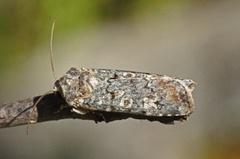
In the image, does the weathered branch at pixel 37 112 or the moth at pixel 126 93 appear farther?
the moth at pixel 126 93

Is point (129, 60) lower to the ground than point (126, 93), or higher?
lower

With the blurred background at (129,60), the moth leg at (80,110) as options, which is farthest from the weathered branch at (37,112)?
the blurred background at (129,60)

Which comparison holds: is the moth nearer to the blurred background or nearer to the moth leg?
the moth leg

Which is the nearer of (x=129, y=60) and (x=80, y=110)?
(x=80, y=110)

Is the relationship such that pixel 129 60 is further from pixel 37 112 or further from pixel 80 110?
pixel 37 112

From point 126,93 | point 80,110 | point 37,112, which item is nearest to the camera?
point 37,112

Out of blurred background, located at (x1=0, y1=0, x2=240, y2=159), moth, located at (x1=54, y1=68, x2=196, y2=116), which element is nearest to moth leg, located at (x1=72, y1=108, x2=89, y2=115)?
moth, located at (x1=54, y1=68, x2=196, y2=116)

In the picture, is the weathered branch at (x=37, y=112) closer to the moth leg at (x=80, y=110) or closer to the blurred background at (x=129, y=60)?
the moth leg at (x=80, y=110)

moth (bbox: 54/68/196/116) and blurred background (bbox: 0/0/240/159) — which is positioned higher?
moth (bbox: 54/68/196/116)

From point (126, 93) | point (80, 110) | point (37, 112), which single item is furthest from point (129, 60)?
point (37, 112)

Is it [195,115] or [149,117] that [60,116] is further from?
[195,115]
